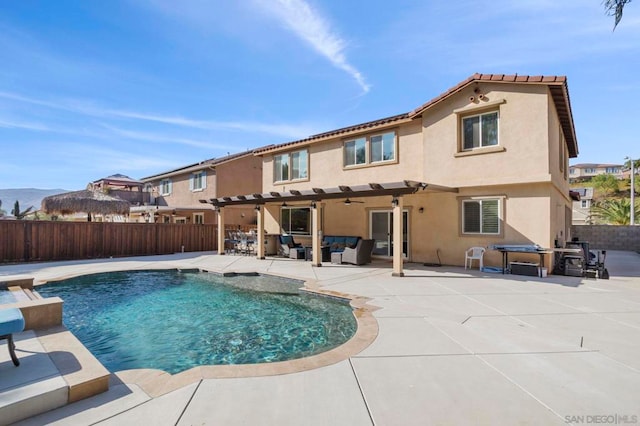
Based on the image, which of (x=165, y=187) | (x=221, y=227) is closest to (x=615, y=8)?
(x=221, y=227)

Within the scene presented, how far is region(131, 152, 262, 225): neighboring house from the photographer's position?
2399 cm

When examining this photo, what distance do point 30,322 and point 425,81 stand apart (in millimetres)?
16049

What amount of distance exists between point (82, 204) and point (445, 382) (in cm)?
2297

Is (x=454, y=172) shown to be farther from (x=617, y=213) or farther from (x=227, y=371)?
(x=617, y=213)

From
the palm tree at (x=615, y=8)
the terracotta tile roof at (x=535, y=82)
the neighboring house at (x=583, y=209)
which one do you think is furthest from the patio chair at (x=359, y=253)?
the neighboring house at (x=583, y=209)

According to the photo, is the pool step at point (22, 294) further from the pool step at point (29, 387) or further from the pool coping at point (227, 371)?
the pool coping at point (227, 371)

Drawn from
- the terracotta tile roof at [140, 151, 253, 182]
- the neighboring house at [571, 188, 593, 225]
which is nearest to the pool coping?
the terracotta tile roof at [140, 151, 253, 182]

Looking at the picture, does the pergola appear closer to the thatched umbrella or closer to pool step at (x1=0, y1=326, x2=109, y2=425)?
the thatched umbrella

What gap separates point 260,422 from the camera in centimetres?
288

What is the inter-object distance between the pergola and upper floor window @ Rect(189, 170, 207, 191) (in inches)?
288

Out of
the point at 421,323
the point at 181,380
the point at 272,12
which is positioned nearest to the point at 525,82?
the point at 272,12

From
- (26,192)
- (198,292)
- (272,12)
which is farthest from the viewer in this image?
(26,192)

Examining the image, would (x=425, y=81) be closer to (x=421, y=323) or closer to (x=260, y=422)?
(x=421, y=323)

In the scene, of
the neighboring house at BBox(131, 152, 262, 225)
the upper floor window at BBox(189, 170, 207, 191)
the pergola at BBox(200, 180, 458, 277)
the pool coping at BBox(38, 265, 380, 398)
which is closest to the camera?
the pool coping at BBox(38, 265, 380, 398)
